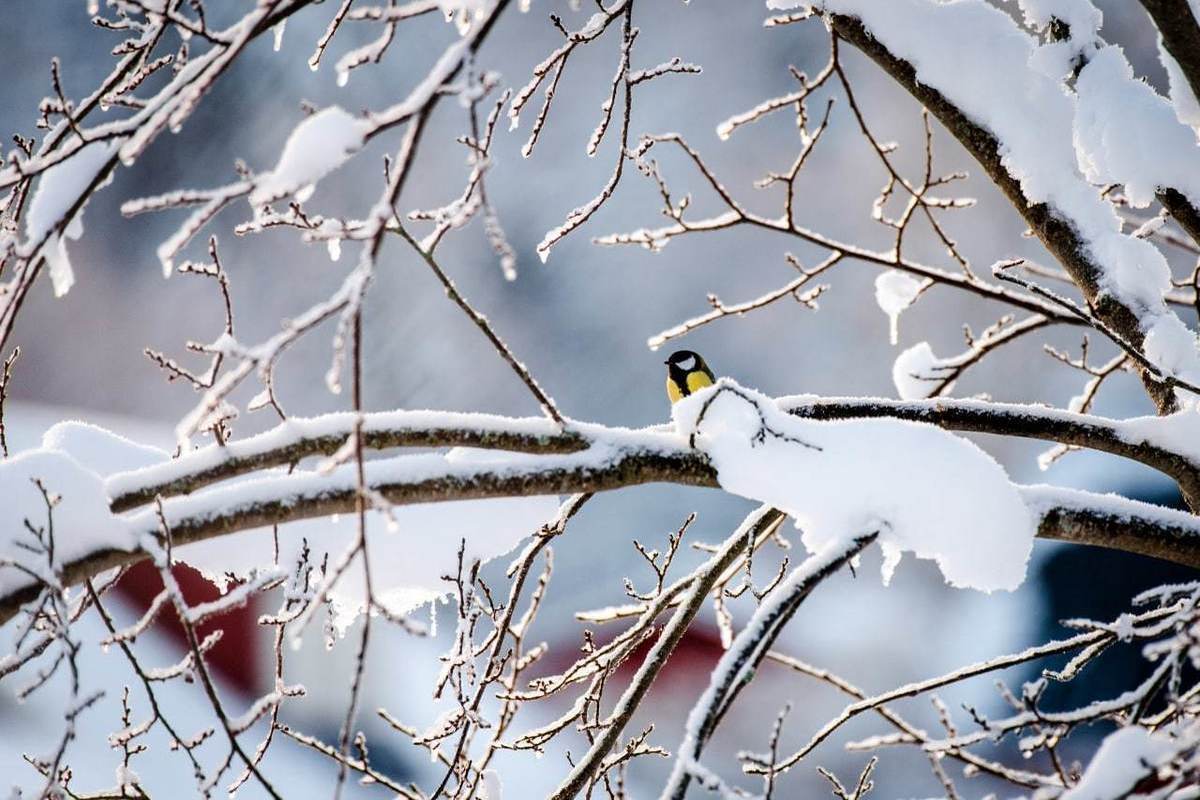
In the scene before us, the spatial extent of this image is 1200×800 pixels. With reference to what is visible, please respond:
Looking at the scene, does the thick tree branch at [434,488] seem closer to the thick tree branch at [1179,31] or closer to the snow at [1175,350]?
the snow at [1175,350]

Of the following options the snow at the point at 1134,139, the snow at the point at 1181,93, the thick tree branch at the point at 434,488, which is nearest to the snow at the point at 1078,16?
the snow at the point at 1134,139

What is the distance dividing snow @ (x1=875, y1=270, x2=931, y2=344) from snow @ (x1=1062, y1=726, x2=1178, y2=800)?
6.76 ft

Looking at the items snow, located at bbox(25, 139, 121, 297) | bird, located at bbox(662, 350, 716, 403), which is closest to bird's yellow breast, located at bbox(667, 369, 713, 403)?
bird, located at bbox(662, 350, 716, 403)

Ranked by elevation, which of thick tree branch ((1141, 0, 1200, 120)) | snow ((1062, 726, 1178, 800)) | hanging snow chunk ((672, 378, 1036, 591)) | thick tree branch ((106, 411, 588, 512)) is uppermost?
thick tree branch ((1141, 0, 1200, 120))

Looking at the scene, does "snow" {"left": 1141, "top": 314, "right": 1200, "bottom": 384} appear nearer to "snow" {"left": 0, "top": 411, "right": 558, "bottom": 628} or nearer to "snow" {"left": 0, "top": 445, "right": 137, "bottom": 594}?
"snow" {"left": 0, "top": 411, "right": 558, "bottom": 628}

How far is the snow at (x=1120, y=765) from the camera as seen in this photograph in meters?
1.43

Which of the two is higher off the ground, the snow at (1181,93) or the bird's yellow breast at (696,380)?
the bird's yellow breast at (696,380)

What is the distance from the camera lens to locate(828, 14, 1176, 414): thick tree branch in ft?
8.92

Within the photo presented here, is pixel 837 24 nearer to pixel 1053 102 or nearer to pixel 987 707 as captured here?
pixel 1053 102

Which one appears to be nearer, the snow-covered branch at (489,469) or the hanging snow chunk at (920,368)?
the snow-covered branch at (489,469)

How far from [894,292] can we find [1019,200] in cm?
60

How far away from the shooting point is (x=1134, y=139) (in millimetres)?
2432

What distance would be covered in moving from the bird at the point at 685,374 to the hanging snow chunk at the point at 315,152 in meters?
4.91

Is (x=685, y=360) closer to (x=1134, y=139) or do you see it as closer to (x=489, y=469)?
(x=1134, y=139)
